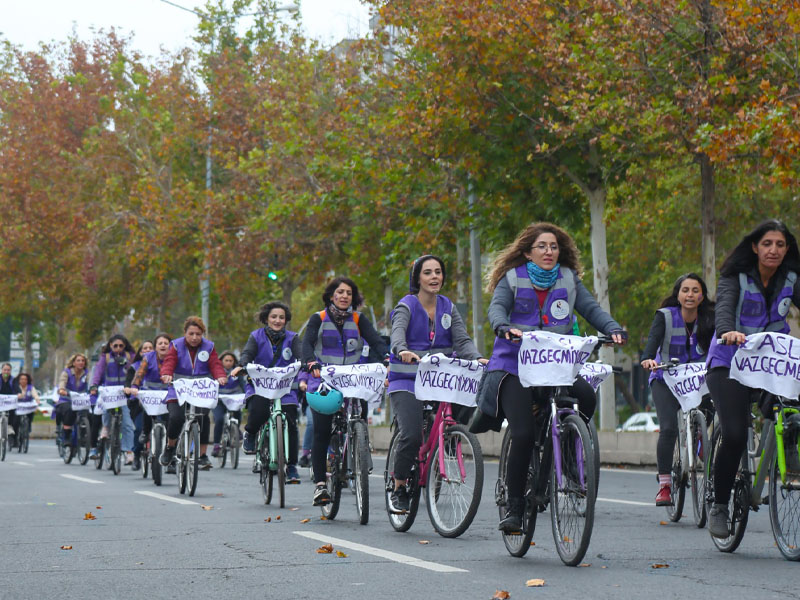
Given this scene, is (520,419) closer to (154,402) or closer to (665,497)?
(665,497)

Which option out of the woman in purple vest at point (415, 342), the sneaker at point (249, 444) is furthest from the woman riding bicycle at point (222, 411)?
the woman in purple vest at point (415, 342)

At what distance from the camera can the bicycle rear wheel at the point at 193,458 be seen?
14.9m

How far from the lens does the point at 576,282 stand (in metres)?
8.38

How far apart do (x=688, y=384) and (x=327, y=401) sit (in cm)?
268

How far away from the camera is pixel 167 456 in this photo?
16.2 meters

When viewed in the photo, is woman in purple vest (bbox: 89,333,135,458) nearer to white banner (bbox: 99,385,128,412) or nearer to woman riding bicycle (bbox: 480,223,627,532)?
white banner (bbox: 99,385,128,412)

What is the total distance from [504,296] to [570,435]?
35.2 inches

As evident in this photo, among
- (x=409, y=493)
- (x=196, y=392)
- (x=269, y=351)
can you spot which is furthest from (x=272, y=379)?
(x=409, y=493)

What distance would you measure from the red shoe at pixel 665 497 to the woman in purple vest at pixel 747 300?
2.62 m

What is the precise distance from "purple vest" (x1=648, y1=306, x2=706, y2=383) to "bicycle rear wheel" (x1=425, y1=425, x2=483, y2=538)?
2.35 meters

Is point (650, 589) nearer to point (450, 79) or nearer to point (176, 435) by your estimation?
point (176, 435)

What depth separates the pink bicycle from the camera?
931 cm

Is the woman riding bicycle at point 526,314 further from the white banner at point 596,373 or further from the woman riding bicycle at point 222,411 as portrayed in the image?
the woman riding bicycle at point 222,411

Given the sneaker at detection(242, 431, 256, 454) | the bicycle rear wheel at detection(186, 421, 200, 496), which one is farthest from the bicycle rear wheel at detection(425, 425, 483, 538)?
the bicycle rear wheel at detection(186, 421, 200, 496)
